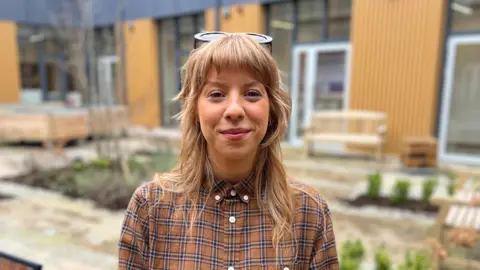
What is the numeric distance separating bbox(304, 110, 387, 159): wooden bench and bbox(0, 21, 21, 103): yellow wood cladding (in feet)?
33.8

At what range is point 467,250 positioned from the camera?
11.1 ft

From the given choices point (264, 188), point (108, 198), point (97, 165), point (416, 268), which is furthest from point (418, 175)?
point (264, 188)

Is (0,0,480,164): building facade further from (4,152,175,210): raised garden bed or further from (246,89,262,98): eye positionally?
(246,89,262,98): eye

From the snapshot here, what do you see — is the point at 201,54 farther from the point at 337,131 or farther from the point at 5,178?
the point at 337,131

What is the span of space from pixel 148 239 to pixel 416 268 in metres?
1.96

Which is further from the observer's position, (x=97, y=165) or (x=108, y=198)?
(x=97, y=165)

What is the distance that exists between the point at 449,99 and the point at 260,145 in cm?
685

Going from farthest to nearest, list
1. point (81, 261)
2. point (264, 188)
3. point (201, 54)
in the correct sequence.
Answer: point (81, 261) < point (264, 188) < point (201, 54)

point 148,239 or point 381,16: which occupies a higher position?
point 381,16

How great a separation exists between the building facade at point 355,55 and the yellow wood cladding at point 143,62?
3 centimetres

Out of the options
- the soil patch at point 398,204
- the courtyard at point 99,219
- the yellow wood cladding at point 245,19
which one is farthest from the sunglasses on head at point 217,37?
the yellow wood cladding at point 245,19

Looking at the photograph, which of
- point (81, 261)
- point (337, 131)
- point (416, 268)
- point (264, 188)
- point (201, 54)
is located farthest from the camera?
point (337, 131)

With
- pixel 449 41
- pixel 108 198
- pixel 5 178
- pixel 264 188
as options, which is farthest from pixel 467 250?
pixel 5 178

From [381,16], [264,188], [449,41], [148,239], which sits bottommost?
[148,239]
